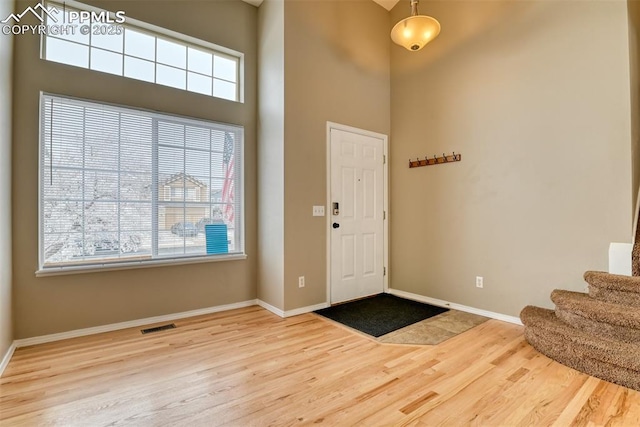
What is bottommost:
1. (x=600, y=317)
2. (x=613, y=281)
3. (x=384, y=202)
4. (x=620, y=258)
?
(x=600, y=317)

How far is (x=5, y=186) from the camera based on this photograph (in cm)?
234

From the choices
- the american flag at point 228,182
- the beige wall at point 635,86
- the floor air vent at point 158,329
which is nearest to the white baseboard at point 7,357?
the floor air vent at point 158,329

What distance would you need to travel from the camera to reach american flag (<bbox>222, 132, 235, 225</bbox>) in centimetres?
361

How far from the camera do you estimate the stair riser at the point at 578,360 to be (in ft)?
6.44

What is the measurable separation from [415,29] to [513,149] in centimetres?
152

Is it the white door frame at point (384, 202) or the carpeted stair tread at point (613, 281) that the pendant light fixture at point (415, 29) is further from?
the carpeted stair tread at point (613, 281)

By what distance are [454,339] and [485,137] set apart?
6.88 ft

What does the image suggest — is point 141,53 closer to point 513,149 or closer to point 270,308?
point 270,308

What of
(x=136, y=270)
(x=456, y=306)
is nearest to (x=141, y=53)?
(x=136, y=270)

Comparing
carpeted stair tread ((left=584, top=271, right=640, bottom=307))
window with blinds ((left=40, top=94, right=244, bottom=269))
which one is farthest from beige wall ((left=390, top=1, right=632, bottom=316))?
window with blinds ((left=40, top=94, right=244, bottom=269))

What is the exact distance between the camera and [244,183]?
146 inches

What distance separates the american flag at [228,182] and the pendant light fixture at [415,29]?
2.10m

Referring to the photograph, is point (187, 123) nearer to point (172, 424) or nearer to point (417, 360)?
point (172, 424)

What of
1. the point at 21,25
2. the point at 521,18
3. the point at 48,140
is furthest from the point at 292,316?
the point at 521,18
